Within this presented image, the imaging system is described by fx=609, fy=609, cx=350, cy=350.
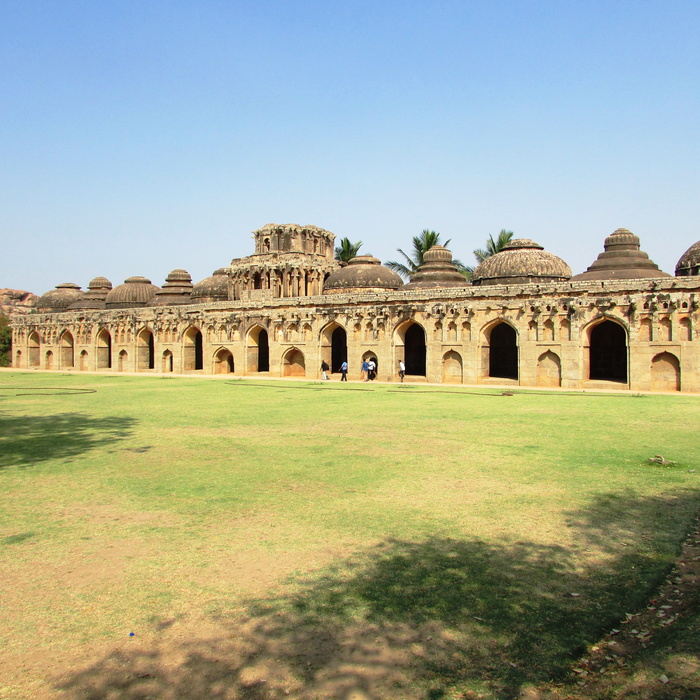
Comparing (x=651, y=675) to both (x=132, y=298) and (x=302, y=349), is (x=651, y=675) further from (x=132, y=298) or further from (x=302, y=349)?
(x=132, y=298)

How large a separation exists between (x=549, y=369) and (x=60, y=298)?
4468 cm

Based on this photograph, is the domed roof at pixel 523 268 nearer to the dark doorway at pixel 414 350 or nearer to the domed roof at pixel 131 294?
the dark doorway at pixel 414 350

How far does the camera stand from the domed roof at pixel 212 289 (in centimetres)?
4819

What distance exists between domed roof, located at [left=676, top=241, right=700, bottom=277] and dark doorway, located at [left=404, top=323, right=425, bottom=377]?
14.1 metres

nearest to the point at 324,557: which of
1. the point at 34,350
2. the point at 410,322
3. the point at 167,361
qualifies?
the point at 410,322

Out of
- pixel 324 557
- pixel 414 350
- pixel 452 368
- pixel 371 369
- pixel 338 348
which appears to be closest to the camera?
pixel 324 557

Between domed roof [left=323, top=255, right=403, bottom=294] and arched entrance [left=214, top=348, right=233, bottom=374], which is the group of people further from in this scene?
arched entrance [left=214, top=348, right=233, bottom=374]

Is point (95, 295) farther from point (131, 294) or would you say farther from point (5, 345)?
point (5, 345)

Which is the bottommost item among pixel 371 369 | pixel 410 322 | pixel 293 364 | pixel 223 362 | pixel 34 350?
pixel 371 369

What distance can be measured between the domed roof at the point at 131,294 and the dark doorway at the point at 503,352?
28969 millimetres

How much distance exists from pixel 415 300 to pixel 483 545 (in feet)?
83.5

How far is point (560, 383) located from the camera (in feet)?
89.2

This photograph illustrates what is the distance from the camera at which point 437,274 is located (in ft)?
120

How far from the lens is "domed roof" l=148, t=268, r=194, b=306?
48.0 meters
